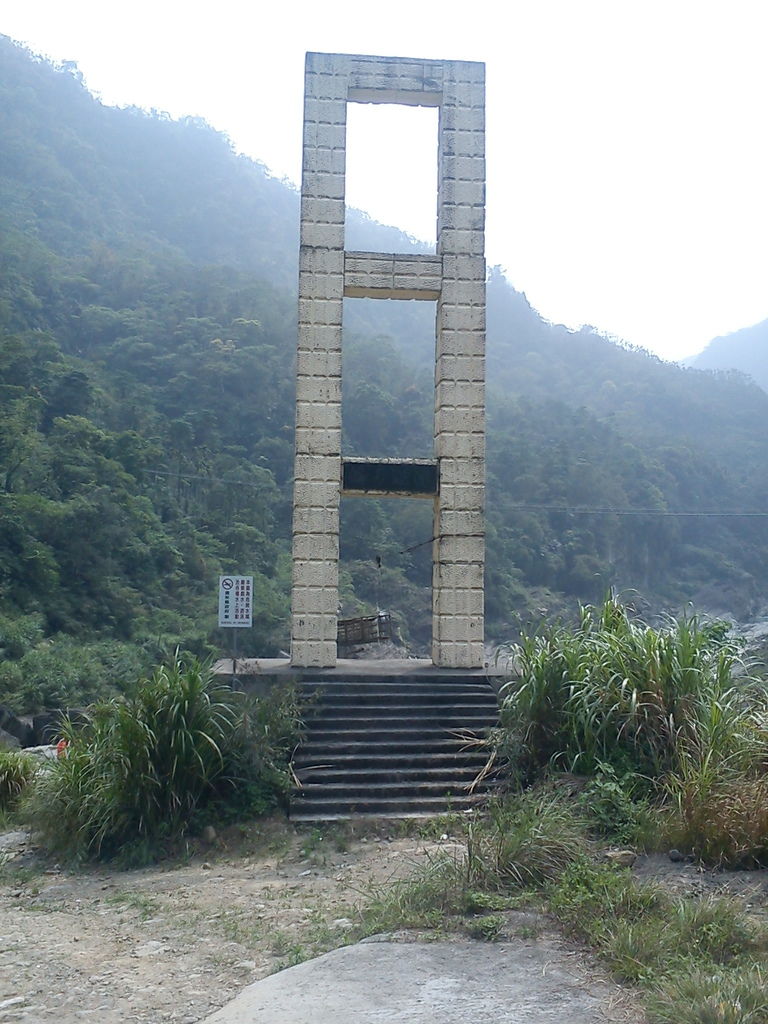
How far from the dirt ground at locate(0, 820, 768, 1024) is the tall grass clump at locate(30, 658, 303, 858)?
0.26 m

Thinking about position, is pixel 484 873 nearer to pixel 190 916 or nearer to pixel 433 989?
pixel 433 989

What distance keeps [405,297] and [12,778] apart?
5.84m

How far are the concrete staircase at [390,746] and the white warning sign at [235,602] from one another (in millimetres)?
807

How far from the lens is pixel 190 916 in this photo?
5.54m

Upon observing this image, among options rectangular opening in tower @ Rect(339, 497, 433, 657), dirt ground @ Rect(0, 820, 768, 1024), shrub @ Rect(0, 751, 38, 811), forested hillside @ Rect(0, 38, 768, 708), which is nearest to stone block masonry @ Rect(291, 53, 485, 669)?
shrub @ Rect(0, 751, 38, 811)

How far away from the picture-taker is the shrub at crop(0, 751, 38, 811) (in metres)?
8.74

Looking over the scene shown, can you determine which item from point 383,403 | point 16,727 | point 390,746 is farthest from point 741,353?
point 390,746

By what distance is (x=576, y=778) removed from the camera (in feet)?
23.3

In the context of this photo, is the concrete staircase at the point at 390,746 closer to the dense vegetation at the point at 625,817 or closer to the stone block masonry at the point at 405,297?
the dense vegetation at the point at 625,817

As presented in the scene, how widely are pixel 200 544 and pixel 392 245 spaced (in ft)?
116

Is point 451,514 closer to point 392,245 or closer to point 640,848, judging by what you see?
point 640,848

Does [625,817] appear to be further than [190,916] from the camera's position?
Yes

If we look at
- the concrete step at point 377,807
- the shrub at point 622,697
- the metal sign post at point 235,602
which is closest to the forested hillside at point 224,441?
the metal sign post at point 235,602

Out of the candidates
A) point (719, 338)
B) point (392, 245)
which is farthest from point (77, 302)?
point (719, 338)
